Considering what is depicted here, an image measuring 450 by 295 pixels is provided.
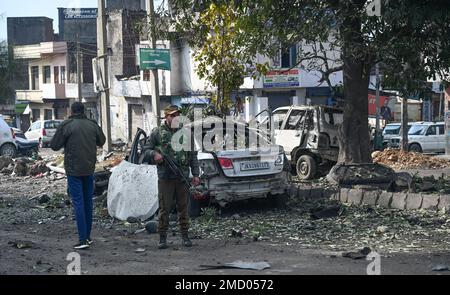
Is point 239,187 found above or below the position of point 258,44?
below

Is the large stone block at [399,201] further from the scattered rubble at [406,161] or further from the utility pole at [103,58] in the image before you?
the utility pole at [103,58]

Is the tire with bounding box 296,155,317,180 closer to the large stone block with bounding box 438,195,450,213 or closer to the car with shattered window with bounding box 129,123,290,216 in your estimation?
the car with shattered window with bounding box 129,123,290,216

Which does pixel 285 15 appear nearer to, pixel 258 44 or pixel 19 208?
pixel 258 44

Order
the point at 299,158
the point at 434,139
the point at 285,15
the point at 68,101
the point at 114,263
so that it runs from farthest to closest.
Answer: the point at 68,101
the point at 434,139
the point at 299,158
the point at 285,15
the point at 114,263

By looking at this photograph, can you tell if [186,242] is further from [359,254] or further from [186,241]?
[359,254]

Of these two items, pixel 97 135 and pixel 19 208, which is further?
pixel 19 208

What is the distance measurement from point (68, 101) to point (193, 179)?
171 feet

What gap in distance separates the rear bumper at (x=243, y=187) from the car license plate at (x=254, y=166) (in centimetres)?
16

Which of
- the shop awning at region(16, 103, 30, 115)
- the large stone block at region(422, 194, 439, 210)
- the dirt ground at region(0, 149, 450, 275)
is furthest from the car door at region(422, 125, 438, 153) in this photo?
the shop awning at region(16, 103, 30, 115)

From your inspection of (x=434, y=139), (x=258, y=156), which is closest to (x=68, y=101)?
(x=434, y=139)

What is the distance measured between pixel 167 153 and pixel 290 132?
9129 mm

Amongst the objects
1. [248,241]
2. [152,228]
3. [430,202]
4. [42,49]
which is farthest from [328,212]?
[42,49]

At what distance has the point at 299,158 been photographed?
671 inches

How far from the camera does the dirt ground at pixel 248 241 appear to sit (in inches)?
285
